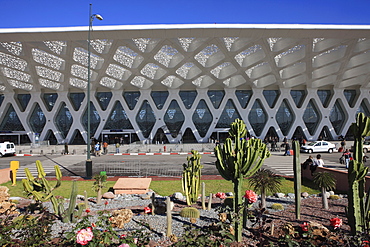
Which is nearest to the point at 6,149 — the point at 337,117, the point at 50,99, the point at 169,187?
the point at 50,99

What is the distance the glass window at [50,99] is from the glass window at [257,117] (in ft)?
96.8

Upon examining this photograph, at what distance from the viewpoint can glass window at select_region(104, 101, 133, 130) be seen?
Result: 37.6 m

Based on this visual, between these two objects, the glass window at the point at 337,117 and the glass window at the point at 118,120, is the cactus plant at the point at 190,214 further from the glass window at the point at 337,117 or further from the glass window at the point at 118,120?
the glass window at the point at 337,117

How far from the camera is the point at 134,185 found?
9148mm

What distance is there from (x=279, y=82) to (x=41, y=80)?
31.2m

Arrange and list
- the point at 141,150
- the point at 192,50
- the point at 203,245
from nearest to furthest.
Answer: the point at 203,245
the point at 192,50
the point at 141,150

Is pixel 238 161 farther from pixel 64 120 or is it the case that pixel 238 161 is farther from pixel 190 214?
pixel 64 120

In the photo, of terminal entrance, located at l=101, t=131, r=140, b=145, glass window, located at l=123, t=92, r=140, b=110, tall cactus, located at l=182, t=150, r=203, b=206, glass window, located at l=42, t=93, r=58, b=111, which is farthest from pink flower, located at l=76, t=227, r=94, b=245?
glass window, located at l=42, t=93, r=58, b=111

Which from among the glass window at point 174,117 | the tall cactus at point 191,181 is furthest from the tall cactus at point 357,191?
the glass window at point 174,117

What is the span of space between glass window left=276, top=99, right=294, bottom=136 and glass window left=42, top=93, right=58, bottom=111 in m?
33.6

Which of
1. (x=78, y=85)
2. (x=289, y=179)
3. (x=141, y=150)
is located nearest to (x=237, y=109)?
(x=141, y=150)

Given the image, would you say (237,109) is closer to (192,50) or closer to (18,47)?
(192,50)

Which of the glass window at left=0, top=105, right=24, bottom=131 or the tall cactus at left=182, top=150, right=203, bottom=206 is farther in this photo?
the glass window at left=0, top=105, right=24, bottom=131

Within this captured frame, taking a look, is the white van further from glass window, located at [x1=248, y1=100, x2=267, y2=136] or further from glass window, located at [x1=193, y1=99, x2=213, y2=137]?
glass window, located at [x1=248, y1=100, x2=267, y2=136]
